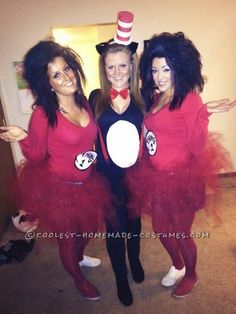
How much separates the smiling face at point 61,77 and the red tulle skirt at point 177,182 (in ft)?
1.77

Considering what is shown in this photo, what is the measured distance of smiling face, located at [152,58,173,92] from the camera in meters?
1.34

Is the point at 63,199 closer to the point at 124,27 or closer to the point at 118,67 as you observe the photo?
the point at 118,67

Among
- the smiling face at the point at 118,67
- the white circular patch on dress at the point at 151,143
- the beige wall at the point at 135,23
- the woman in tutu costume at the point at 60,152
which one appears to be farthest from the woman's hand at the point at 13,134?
the beige wall at the point at 135,23

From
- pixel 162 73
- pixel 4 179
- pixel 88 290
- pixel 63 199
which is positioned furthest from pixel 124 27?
pixel 4 179

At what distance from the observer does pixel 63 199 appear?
142 centimetres

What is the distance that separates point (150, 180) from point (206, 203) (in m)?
0.37

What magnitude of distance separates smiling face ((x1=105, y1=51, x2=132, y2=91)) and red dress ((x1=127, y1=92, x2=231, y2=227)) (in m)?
0.23

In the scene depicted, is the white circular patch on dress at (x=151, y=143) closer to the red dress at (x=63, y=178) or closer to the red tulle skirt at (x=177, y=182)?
A: the red tulle skirt at (x=177, y=182)

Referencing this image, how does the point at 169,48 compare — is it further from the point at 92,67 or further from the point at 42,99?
the point at 92,67

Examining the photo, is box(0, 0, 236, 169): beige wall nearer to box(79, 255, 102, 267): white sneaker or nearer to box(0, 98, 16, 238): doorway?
box(0, 98, 16, 238): doorway

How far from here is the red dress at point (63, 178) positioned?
135cm

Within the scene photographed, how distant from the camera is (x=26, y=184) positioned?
4.86 feet

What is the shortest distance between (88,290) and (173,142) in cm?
103

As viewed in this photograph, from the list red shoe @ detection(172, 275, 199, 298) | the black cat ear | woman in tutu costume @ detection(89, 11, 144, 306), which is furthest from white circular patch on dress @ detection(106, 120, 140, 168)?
red shoe @ detection(172, 275, 199, 298)
